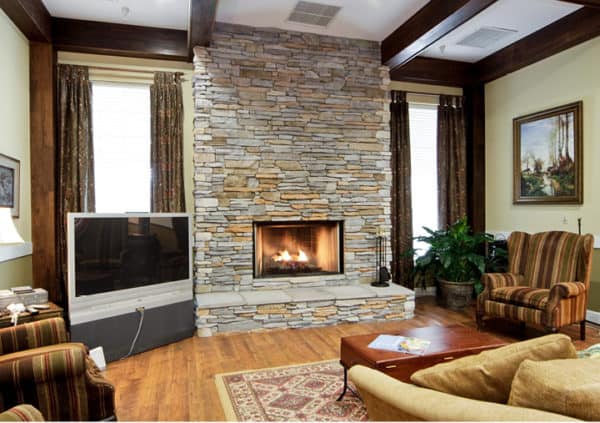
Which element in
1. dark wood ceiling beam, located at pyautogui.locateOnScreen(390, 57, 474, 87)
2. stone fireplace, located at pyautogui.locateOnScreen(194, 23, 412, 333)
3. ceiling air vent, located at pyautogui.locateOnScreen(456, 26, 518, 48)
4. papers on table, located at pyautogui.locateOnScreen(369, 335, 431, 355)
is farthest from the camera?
dark wood ceiling beam, located at pyautogui.locateOnScreen(390, 57, 474, 87)

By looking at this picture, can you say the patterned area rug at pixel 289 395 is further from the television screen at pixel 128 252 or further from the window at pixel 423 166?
the window at pixel 423 166

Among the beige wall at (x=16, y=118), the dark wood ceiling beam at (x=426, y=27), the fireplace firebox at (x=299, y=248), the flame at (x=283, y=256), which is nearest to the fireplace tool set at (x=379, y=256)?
the fireplace firebox at (x=299, y=248)

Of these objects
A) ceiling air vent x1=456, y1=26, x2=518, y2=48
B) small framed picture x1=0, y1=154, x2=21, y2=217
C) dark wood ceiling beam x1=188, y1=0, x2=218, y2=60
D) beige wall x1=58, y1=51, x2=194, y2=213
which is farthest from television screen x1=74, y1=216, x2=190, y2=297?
ceiling air vent x1=456, y1=26, x2=518, y2=48

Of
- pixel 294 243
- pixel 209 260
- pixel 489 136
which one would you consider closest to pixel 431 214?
pixel 489 136

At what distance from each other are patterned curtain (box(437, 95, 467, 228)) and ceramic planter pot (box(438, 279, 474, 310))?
0.90m

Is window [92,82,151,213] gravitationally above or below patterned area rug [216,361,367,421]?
above

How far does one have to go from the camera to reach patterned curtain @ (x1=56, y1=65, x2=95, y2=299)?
421 centimetres

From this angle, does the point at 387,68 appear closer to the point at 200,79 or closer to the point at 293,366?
the point at 200,79

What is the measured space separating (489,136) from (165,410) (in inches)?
200

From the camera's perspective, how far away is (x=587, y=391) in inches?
38.7

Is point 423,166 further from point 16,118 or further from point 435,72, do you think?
point 16,118

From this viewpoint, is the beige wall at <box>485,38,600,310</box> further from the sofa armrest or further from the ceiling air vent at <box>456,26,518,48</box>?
the sofa armrest

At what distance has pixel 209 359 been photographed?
129 inches

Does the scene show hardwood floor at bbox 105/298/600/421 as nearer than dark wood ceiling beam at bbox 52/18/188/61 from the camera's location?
Yes
